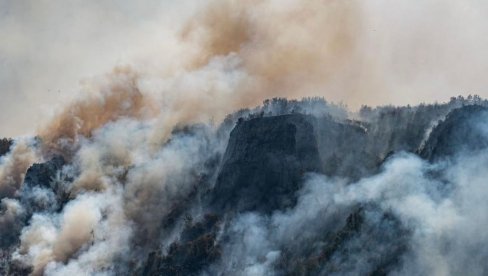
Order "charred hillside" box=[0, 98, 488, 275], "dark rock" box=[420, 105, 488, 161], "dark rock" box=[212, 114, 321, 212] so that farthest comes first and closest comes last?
"dark rock" box=[212, 114, 321, 212] < "dark rock" box=[420, 105, 488, 161] < "charred hillside" box=[0, 98, 488, 275]

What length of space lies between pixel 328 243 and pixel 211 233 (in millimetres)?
26473

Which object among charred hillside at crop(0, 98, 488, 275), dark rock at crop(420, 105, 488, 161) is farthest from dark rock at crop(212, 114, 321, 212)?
dark rock at crop(420, 105, 488, 161)

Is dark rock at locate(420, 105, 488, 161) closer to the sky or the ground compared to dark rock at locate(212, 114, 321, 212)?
closer to the ground

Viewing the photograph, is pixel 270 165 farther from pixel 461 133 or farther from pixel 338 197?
pixel 461 133

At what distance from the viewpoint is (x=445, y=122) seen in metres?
172

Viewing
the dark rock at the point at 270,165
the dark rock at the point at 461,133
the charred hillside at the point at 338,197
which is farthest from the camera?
the dark rock at the point at 270,165

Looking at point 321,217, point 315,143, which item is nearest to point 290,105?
point 315,143

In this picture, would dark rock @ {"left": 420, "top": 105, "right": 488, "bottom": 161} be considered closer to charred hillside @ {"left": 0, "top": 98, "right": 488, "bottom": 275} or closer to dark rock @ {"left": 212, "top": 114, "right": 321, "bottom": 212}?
charred hillside @ {"left": 0, "top": 98, "right": 488, "bottom": 275}

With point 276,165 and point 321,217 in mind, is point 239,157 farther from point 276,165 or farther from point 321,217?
point 321,217

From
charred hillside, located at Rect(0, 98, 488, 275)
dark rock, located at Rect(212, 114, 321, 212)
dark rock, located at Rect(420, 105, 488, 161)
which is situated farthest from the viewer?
dark rock, located at Rect(212, 114, 321, 212)

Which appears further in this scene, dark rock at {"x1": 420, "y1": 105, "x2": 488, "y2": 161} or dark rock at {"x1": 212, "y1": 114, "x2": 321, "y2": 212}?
dark rock at {"x1": 212, "y1": 114, "x2": 321, "y2": 212}

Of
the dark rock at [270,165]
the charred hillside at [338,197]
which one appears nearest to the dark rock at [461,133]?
the charred hillside at [338,197]

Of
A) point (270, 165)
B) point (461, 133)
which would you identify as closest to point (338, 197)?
point (270, 165)

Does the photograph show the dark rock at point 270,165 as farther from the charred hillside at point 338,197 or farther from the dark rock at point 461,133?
the dark rock at point 461,133
